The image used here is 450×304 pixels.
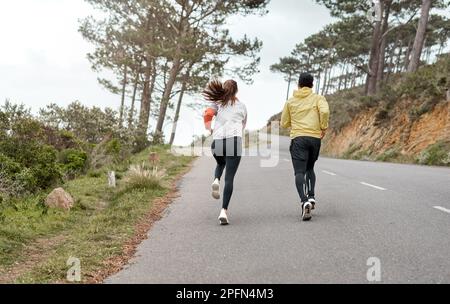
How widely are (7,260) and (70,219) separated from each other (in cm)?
279

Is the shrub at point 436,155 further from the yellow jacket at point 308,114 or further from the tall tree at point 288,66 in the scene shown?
the tall tree at point 288,66

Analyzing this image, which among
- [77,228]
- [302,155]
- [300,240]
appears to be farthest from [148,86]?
[300,240]

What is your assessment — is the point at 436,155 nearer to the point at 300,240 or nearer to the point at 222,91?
the point at 222,91

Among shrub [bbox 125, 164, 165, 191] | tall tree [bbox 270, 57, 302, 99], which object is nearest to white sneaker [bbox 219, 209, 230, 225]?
shrub [bbox 125, 164, 165, 191]

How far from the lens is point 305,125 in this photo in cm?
766

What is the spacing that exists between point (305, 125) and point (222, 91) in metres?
1.34

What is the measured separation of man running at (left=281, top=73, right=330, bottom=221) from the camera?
760 centimetres

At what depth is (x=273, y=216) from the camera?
7.97m

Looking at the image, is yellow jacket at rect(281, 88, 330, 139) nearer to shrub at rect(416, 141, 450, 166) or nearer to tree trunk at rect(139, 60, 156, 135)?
shrub at rect(416, 141, 450, 166)

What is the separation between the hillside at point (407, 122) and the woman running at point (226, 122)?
14.0 meters

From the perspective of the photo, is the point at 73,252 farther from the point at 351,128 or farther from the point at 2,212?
the point at 351,128

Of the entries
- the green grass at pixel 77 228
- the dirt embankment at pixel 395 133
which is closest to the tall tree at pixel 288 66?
the dirt embankment at pixel 395 133

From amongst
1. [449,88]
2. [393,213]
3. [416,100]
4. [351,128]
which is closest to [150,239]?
[393,213]

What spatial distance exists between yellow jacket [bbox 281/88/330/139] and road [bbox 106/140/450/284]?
1311 millimetres
